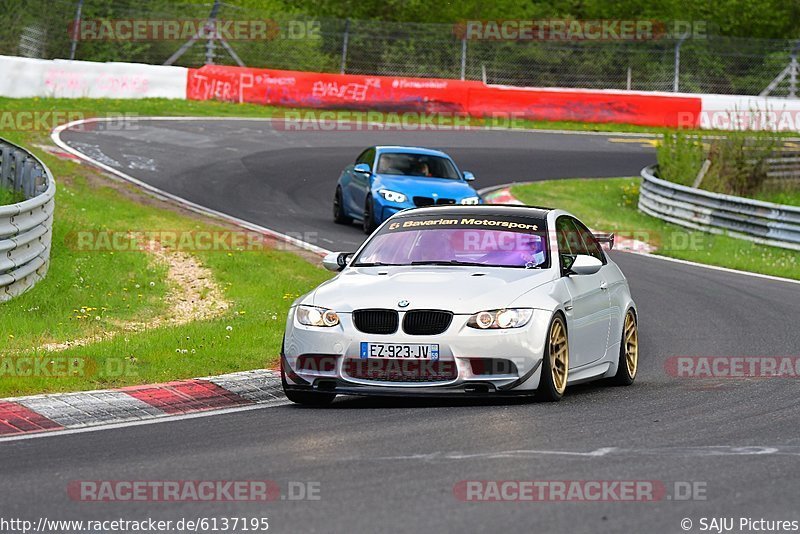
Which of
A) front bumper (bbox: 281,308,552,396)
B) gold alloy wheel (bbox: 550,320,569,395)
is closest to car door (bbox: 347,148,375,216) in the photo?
gold alloy wheel (bbox: 550,320,569,395)

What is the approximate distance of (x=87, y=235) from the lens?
18469mm

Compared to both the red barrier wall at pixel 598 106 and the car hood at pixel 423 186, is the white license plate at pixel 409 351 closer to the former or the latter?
the car hood at pixel 423 186

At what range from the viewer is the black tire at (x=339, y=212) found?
23.8 meters

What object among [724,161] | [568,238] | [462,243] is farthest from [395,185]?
[462,243]

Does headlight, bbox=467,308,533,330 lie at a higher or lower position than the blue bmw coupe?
Answer: higher

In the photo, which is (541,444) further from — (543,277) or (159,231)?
(159,231)

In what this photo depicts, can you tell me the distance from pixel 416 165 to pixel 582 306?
1248 centimetres

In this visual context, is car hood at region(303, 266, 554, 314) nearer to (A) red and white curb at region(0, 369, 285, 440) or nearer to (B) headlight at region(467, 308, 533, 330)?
(B) headlight at region(467, 308, 533, 330)

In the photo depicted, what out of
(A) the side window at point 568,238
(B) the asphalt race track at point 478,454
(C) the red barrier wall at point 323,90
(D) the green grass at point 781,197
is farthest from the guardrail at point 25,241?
(C) the red barrier wall at point 323,90

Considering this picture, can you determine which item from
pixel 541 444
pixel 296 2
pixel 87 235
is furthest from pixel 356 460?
pixel 296 2

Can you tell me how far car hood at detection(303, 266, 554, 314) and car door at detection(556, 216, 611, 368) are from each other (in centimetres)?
32

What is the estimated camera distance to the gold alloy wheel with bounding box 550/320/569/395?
9914 millimetres

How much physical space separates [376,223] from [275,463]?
48.4 ft

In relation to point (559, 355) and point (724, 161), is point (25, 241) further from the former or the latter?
point (724, 161)
